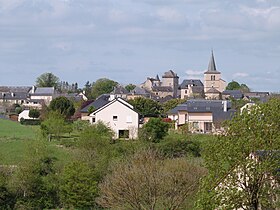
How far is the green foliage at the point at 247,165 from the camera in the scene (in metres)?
15.4

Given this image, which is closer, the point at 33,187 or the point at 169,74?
the point at 33,187

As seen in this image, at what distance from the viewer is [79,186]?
26.6m

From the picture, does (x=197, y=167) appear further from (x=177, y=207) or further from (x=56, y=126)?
(x=56, y=126)

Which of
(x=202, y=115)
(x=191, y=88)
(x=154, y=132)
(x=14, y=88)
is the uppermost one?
(x=14, y=88)

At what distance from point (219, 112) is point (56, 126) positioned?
15919 millimetres

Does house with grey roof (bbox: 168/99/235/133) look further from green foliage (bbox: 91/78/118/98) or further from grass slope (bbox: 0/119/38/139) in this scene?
green foliage (bbox: 91/78/118/98)

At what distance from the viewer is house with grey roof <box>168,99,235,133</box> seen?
52969mm

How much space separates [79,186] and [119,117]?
78.2 feet

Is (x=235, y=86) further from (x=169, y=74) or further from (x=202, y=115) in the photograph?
(x=202, y=115)

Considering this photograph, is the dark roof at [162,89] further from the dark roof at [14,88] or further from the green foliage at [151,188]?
the green foliage at [151,188]

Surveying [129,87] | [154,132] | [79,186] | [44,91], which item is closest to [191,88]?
[129,87]

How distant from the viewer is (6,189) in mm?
27578

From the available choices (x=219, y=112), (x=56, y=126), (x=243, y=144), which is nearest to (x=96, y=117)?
(x=56, y=126)

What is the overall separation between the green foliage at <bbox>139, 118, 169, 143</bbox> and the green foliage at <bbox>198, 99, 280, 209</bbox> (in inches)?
1063
